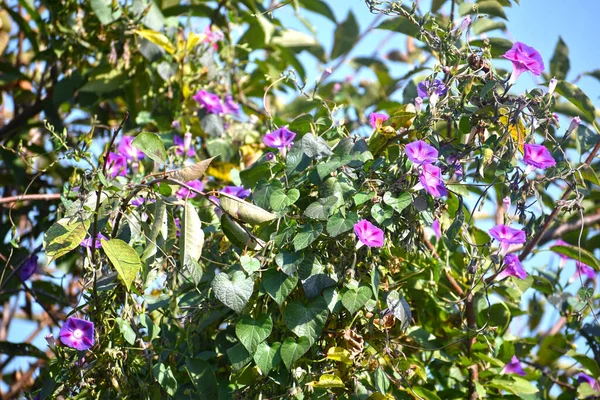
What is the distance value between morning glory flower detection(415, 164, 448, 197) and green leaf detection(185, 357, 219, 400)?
1.47 ft

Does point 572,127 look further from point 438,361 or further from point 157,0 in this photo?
point 157,0

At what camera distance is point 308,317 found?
1.16 m

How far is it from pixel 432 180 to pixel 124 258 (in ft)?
1.55

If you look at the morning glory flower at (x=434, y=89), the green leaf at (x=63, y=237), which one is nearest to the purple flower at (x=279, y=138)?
the morning glory flower at (x=434, y=89)

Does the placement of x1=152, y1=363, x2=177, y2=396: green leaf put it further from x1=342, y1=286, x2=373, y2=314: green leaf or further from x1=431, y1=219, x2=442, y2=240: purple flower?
x1=431, y1=219, x2=442, y2=240: purple flower

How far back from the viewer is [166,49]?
1.82 metres

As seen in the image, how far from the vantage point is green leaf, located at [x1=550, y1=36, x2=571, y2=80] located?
1788 mm

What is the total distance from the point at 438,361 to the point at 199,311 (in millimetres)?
510

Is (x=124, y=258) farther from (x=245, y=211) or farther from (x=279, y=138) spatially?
(x=279, y=138)

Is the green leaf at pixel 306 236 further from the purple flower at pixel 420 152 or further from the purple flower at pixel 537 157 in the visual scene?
the purple flower at pixel 537 157

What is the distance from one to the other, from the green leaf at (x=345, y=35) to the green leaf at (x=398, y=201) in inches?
46.1

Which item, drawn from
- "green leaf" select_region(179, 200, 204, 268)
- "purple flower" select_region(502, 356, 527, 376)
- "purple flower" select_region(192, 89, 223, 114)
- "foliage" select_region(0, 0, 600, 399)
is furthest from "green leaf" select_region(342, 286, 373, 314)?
"purple flower" select_region(192, 89, 223, 114)

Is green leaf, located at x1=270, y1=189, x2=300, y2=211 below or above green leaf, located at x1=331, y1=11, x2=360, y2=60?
above

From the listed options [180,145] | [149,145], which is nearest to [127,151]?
[180,145]
